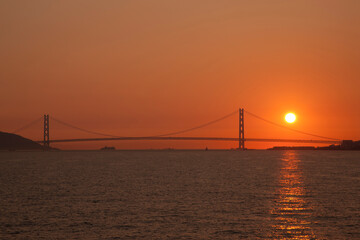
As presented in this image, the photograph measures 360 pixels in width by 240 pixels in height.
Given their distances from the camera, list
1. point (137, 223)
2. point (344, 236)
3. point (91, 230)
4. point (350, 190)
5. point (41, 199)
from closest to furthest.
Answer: point (344, 236)
point (91, 230)
point (137, 223)
point (41, 199)
point (350, 190)

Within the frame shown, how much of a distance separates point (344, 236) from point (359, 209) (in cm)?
814

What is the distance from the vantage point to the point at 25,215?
26.2 metres

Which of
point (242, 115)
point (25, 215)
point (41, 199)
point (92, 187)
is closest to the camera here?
point (25, 215)

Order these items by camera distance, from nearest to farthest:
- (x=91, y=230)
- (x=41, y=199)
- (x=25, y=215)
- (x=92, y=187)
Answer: (x=91, y=230), (x=25, y=215), (x=41, y=199), (x=92, y=187)

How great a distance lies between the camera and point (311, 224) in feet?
76.1

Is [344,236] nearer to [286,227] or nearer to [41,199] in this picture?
[286,227]

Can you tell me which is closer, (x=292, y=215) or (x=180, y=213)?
(x=292, y=215)

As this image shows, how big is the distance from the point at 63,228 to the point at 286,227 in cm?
1036

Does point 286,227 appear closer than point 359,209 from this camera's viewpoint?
Yes

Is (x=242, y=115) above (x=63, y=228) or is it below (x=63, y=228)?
above

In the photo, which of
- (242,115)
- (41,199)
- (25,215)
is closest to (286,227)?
(25,215)

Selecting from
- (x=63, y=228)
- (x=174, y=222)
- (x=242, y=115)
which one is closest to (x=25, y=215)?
(x=63, y=228)

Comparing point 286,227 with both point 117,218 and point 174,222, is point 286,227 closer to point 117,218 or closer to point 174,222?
point 174,222


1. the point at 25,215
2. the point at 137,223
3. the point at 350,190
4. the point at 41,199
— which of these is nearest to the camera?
the point at 137,223
